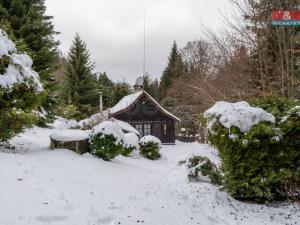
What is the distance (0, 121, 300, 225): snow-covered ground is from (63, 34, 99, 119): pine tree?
21032mm

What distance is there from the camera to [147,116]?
1177 inches

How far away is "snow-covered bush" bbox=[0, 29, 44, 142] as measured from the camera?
7.60 meters

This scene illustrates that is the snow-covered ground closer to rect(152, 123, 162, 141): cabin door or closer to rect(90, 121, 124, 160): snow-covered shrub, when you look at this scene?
rect(90, 121, 124, 160): snow-covered shrub

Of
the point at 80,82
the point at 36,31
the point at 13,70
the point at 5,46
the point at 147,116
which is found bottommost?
the point at 13,70

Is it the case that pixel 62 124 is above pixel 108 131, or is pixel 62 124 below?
above

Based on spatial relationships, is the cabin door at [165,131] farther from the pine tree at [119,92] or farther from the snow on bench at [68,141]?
the snow on bench at [68,141]

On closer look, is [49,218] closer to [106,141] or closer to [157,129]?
[106,141]

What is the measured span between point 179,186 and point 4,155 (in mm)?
4386

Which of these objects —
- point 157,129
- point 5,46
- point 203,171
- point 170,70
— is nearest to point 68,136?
point 5,46

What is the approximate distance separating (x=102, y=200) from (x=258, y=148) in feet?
10.8

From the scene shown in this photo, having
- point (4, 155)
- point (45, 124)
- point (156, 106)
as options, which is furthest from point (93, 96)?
point (4, 155)

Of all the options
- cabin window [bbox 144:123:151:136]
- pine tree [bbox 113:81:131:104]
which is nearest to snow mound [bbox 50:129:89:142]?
cabin window [bbox 144:123:151:136]

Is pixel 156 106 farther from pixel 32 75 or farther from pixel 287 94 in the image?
pixel 32 75

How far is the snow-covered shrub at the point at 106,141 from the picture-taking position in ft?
31.2
